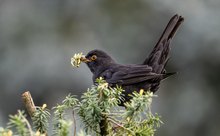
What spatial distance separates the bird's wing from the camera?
18.1 ft

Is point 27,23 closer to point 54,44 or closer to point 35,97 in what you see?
point 54,44

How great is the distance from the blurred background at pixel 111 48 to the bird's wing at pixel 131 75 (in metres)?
1.15

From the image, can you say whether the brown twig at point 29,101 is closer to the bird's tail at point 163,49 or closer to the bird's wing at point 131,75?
the bird's wing at point 131,75

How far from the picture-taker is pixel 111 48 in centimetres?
740

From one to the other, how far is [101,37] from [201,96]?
1.46m

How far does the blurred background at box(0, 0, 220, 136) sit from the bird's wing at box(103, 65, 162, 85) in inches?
45.3

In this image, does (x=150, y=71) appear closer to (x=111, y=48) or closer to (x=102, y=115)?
(x=111, y=48)

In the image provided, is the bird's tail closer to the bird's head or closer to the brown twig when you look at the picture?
the bird's head

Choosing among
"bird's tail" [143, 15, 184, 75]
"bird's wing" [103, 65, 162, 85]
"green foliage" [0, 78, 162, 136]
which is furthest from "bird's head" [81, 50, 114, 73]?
"green foliage" [0, 78, 162, 136]

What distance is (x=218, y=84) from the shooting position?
284 inches

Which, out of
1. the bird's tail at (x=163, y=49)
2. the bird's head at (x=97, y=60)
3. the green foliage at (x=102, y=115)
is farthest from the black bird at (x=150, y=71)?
the green foliage at (x=102, y=115)

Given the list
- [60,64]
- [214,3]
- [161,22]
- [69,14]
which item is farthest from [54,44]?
[214,3]

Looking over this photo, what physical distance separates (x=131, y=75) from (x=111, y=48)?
1820mm

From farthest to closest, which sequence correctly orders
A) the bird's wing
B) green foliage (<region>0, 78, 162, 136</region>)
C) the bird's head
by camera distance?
the bird's head → the bird's wing → green foliage (<region>0, 78, 162, 136</region>)
